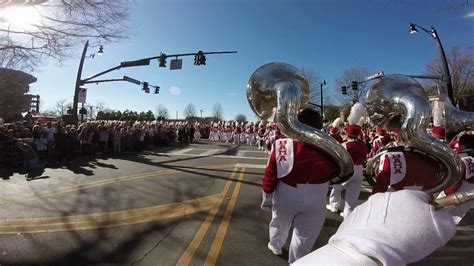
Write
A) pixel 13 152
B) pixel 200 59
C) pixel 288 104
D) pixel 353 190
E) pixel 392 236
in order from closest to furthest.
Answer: pixel 392 236, pixel 288 104, pixel 353 190, pixel 13 152, pixel 200 59

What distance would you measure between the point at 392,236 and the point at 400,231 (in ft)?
0.11

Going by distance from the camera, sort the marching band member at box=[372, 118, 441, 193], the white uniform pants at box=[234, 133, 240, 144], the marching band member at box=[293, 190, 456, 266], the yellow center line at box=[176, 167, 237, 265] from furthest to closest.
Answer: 1. the white uniform pants at box=[234, 133, 240, 144]
2. the yellow center line at box=[176, 167, 237, 265]
3. the marching band member at box=[372, 118, 441, 193]
4. the marching band member at box=[293, 190, 456, 266]

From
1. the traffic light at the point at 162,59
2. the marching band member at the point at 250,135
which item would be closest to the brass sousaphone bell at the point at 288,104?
the traffic light at the point at 162,59

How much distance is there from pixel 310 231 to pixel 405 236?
2710mm

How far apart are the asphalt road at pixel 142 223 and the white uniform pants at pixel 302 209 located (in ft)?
2.88

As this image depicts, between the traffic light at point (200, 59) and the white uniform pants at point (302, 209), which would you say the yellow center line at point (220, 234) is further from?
the traffic light at point (200, 59)

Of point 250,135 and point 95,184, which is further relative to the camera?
point 250,135

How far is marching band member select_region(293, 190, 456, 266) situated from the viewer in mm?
1221

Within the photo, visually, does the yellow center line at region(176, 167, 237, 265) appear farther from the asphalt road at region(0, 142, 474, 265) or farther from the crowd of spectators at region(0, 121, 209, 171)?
the crowd of spectators at region(0, 121, 209, 171)

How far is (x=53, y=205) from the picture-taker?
723 centimetres

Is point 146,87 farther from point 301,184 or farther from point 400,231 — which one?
point 400,231

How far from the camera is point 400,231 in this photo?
1247mm

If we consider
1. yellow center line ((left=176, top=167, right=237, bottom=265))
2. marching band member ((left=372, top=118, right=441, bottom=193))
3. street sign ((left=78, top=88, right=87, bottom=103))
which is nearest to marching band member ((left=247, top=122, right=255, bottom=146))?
street sign ((left=78, top=88, right=87, bottom=103))

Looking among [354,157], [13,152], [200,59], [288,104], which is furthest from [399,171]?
[200,59]
